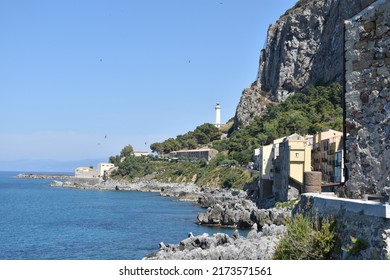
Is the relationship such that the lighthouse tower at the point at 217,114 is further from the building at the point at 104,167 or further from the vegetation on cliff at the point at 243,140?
the building at the point at 104,167

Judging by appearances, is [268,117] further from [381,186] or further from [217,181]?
[381,186]

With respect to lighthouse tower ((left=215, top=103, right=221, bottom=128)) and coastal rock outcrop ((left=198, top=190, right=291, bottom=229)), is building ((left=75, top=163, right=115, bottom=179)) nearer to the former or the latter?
lighthouse tower ((left=215, top=103, right=221, bottom=128))

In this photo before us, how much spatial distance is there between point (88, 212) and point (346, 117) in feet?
215

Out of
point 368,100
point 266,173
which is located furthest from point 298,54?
point 368,100

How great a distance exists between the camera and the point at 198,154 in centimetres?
13750

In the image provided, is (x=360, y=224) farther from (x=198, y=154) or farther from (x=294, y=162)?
(x=198, y=154)

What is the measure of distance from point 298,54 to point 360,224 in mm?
134853

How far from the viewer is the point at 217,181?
107312 millimetres

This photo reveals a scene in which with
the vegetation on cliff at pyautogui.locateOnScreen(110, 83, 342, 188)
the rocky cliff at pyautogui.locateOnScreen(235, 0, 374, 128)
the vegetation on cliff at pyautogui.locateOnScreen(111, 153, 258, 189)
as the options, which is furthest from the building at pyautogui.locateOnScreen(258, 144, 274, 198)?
the rocky cliff at pyautogui.locateOnScreen(235, 0, 374, 128)

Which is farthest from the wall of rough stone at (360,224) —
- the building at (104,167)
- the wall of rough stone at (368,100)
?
the building at (104,167)

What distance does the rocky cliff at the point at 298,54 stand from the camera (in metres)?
123

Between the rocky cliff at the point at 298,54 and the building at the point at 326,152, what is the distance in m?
61.1
